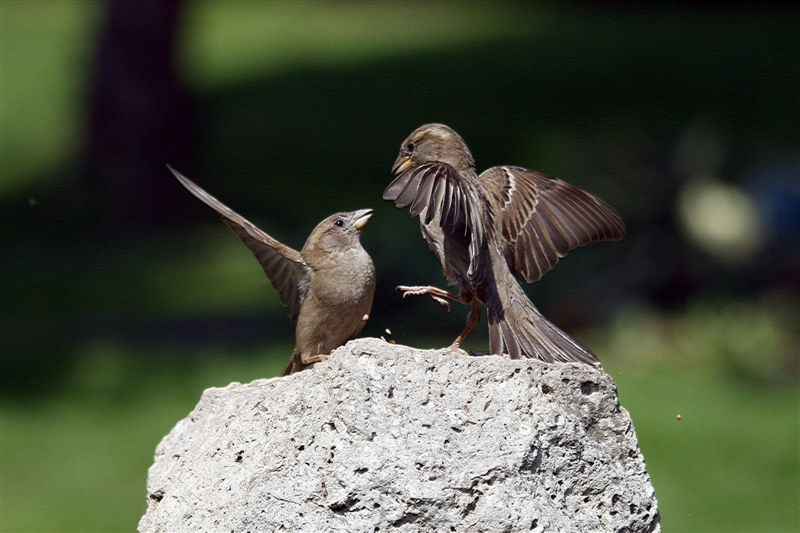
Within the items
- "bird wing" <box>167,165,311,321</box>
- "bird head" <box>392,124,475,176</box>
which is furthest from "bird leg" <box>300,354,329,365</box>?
"bird head" <box>392,124,475,176</box>

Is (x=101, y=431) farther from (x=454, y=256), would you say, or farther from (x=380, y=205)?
(x=454, y=256)

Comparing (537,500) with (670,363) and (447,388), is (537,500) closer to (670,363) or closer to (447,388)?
(447,388)

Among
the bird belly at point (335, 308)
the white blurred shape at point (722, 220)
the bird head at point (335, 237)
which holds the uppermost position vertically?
the white blurred shape at point (722, 220)

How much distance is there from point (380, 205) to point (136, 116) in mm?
2785

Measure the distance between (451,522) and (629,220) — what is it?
820 centimetres

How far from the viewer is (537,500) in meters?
4.03

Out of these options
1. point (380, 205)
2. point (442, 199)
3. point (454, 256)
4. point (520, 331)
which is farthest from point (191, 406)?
point (442, 199)

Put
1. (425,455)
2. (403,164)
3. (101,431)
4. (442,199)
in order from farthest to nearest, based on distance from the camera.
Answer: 1. (101,431)
2. (403,164)
3. (442,199)
4. (425,455)

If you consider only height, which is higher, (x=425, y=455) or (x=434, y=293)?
(x=434, y=293)

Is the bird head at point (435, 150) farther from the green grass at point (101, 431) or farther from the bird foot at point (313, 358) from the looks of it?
the green grass at point (101, 431)

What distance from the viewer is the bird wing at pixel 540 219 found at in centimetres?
543

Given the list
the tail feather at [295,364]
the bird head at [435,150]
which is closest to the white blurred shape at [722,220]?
the bird head at [435,150]

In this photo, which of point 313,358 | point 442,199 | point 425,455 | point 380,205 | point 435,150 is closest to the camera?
point 425,455

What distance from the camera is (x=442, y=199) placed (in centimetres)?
467
